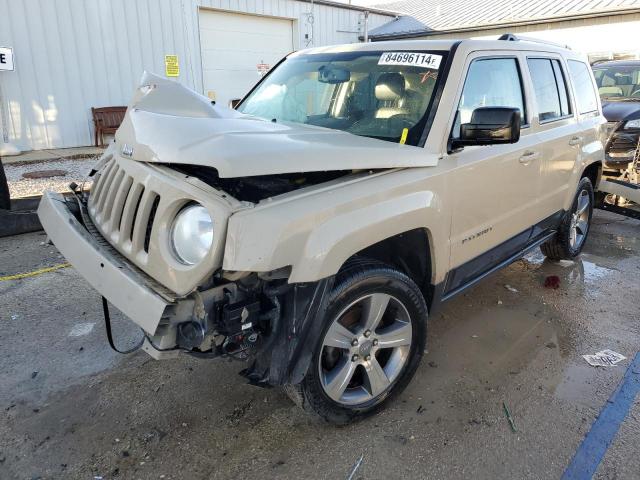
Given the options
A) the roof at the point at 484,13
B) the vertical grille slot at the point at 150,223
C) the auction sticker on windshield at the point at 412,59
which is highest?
the roof at the point at 484,13

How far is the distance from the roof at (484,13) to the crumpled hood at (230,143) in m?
15.1

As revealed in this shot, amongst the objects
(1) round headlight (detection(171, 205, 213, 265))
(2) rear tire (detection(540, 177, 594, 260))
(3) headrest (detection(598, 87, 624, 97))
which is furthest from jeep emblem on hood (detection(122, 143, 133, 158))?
(3) headrest (detection(598, 87, 624, 97))

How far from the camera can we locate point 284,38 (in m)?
14.5

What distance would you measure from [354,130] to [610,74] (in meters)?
7.58

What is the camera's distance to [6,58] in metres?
9.61

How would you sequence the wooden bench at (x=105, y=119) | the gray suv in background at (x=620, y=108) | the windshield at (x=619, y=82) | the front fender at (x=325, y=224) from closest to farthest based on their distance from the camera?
the front fender at (x=325, y=224)
the gray suv in background at (x=620, y=108)
the windshield at (x=619, y=82)
the wooden bench at (x=105, y=119)

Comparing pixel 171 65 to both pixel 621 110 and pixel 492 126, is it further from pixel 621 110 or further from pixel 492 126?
pixel 492 126

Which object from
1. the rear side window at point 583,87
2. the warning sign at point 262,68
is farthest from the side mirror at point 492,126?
the warning sign at point 262,68

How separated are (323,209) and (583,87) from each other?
3.76 metres

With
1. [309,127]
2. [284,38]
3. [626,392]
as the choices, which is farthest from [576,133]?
[284,38]

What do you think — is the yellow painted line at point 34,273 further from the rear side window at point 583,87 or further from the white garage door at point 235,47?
the white garage door at point 235,47

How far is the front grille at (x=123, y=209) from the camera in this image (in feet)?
7.59

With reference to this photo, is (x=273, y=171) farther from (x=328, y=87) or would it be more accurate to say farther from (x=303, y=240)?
(x=328, y=87)

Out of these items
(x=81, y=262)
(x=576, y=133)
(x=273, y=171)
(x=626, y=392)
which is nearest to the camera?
(x=273, y=171)
